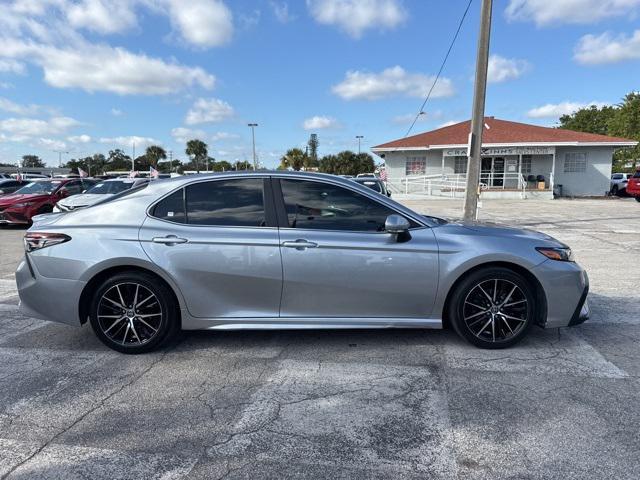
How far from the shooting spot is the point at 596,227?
13633 mm

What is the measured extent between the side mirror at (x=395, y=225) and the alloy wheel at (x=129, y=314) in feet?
6.94

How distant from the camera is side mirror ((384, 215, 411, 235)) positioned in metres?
3.92

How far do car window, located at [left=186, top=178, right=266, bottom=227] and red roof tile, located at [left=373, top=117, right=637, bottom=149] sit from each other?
26011 millimetres

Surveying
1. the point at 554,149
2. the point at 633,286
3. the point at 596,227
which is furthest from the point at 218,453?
the point at 554,149

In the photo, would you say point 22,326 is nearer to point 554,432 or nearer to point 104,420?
point 104,420

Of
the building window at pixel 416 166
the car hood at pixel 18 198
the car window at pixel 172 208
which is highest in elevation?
the building window at pixel 416 166

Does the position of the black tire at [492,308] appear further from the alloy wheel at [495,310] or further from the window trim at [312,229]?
the window trim at [312,229]

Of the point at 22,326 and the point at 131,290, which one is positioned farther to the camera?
the point at 22,326

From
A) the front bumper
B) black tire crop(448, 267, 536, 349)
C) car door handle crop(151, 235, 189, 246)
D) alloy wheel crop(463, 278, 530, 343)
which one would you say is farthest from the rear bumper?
the front bumper

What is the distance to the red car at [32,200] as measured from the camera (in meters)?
13.7

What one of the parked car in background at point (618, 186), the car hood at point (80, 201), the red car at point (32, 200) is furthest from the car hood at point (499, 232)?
the parked car in background at point (618, 186)

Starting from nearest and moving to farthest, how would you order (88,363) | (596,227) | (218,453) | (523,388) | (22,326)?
(218,453) < (523,388) < (88,363) < (22,326) < (596,227)

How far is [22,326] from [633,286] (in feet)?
25.5

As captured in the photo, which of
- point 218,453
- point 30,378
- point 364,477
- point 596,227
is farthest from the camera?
point 596,227
